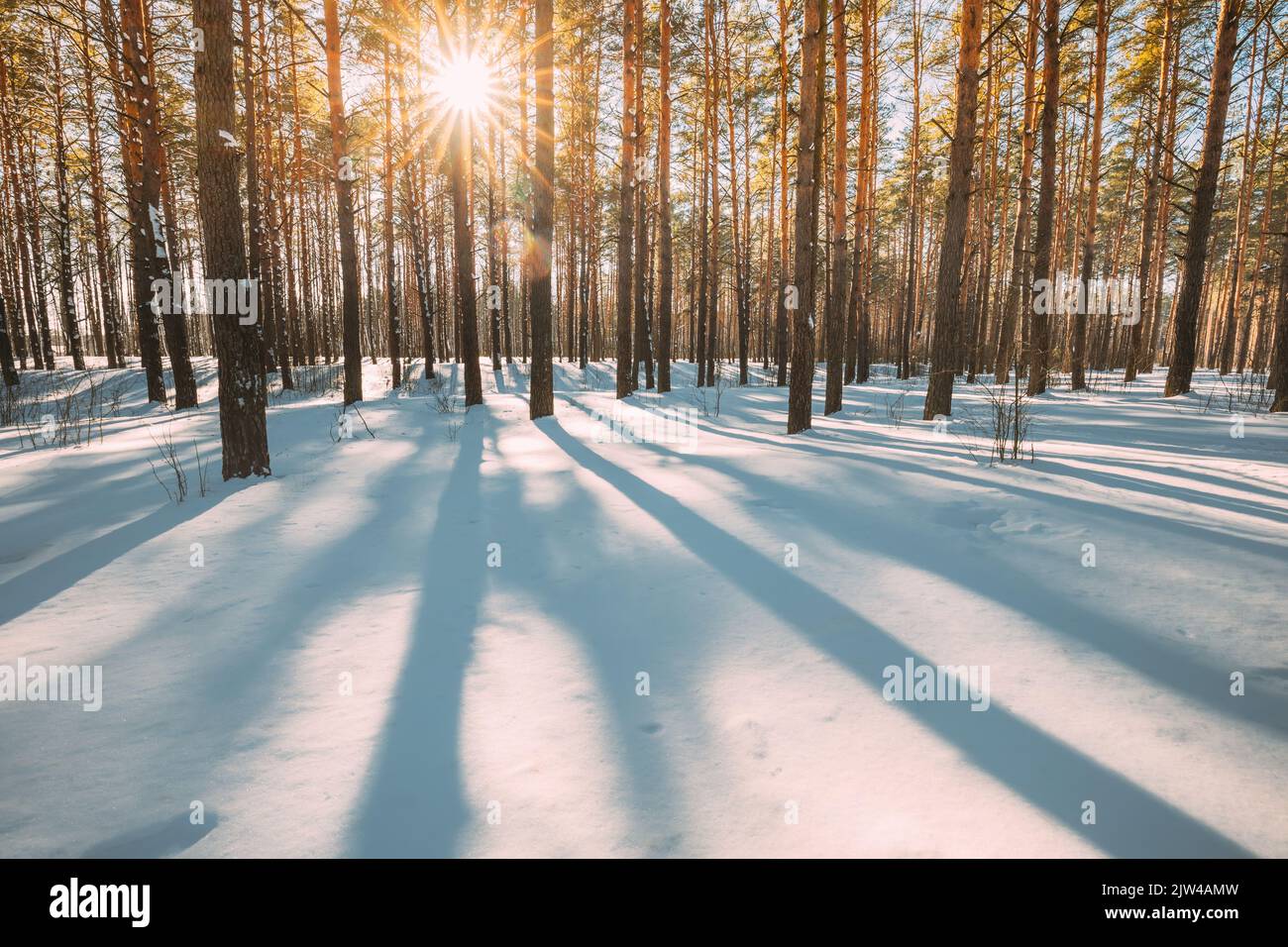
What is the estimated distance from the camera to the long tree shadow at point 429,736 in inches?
63.9

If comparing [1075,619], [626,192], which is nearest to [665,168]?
[626,192]

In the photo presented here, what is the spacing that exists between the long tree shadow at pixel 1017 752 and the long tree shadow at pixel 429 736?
150cm

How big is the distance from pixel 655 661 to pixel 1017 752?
52.4 inches

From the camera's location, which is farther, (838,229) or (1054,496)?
(838,229)

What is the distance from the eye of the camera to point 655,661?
254 centimetres

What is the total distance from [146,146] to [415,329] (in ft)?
145

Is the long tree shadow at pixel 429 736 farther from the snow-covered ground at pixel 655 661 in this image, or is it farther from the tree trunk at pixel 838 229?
the tree trunk at pixel 838 229

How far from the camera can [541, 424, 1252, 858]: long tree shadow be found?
5.05 feet

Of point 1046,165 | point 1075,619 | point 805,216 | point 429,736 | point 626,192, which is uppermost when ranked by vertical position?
point 1046,165

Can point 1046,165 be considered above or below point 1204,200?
above

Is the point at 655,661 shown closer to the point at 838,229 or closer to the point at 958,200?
the point at 958,200

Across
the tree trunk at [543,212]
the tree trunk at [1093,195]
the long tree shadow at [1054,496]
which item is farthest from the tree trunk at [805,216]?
the tree trunk at [1093,195]
